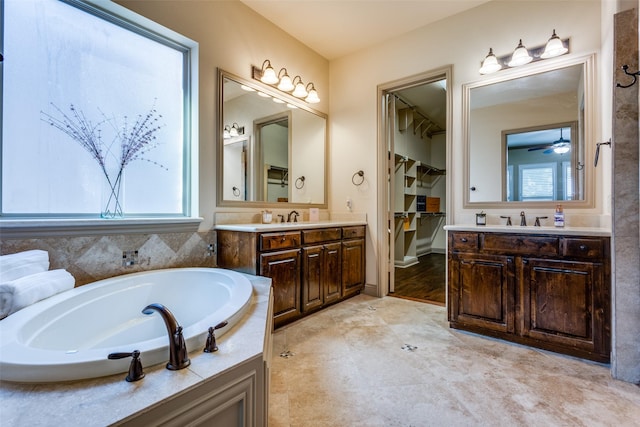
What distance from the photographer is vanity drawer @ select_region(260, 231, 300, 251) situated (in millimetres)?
2295

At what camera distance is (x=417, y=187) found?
6.03 m

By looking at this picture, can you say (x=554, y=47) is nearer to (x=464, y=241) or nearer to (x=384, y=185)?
(x=464, y=241)

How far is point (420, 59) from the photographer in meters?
3.17

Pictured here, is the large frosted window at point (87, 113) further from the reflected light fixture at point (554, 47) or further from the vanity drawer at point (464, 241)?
the reflected light fixture at point (554, 47)

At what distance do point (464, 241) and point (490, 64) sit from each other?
162 cm

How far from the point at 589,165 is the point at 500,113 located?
2.73 ft

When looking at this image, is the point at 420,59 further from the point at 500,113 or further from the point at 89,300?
the point at 89,300

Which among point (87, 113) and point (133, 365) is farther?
point (87, 113)

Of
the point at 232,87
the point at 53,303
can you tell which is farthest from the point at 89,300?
the point at 232,87

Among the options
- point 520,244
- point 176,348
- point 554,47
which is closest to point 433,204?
point 554,47

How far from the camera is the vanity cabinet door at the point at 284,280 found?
2.33m

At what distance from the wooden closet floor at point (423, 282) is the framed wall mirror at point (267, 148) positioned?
1.50 m

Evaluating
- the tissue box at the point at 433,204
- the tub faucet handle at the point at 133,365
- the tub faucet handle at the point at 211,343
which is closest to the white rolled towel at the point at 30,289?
the tub faucet handle at the point at 133,365

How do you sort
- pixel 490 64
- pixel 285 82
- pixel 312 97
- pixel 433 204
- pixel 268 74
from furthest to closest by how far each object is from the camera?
1. pixel 433 204
2. pixel 312 97
3. pixel 285 82
4. pixel 268 74
5. pixel 490 64
